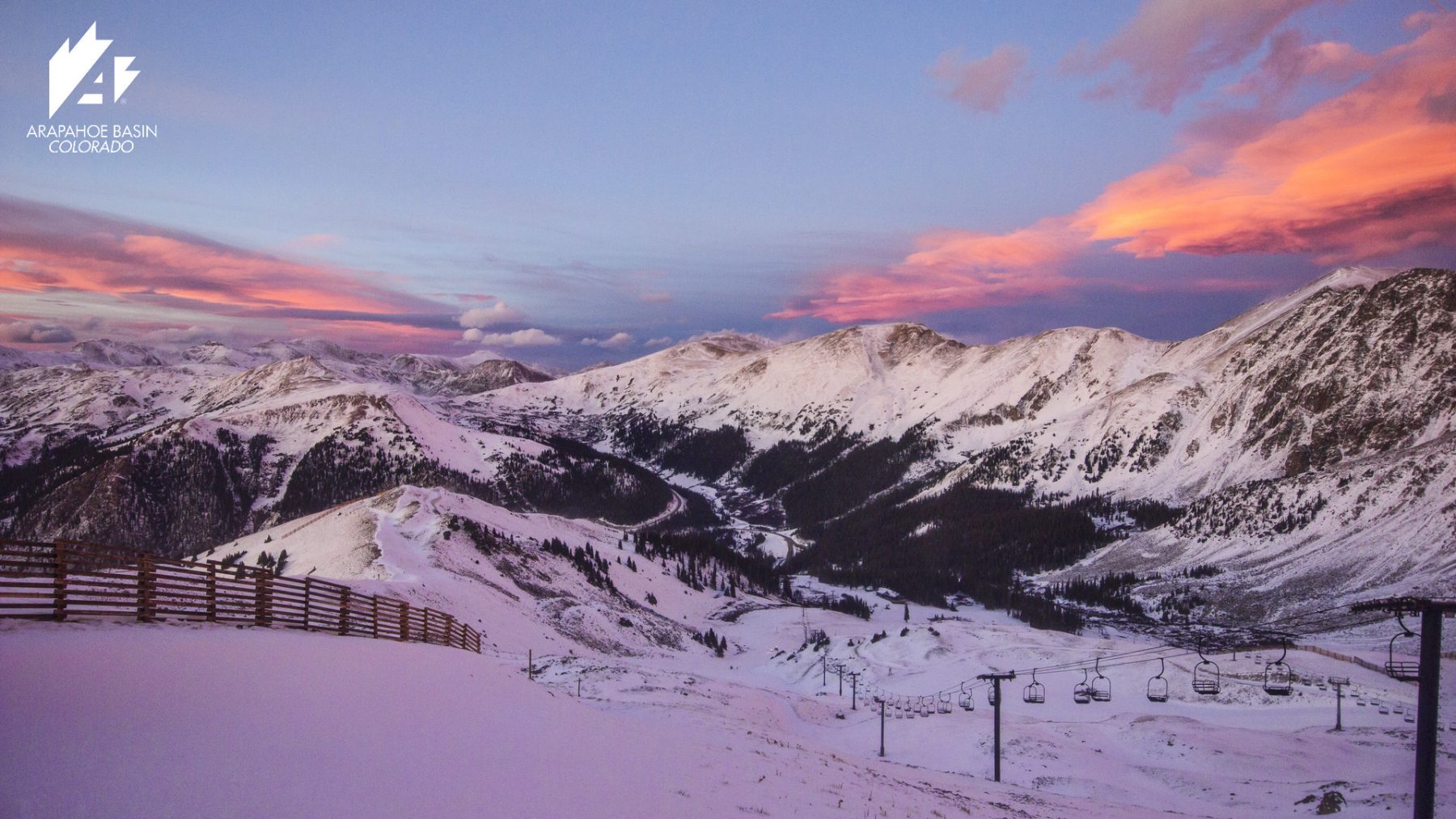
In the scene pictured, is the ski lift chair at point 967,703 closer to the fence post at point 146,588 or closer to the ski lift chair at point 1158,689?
the ski lift chair at point 1158,689

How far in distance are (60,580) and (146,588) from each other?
1978 mm

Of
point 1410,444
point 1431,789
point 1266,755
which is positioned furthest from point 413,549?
point 1410,444

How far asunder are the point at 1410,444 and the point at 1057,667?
142 meters

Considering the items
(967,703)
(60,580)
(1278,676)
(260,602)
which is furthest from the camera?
(967,703)

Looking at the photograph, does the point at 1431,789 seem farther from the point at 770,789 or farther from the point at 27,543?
the point at 27,543

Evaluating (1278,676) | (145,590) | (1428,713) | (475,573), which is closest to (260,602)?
(145,590)

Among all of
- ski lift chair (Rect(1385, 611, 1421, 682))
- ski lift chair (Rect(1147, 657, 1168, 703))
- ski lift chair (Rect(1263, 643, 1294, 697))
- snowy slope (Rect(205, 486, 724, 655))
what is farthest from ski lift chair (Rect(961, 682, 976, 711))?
snowy slope (Rect(205, 486, 724, 655))

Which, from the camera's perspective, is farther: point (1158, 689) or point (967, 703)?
point (967, 703)

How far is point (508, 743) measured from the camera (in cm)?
1461

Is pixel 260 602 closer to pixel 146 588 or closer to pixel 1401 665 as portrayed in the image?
pixel 146 588

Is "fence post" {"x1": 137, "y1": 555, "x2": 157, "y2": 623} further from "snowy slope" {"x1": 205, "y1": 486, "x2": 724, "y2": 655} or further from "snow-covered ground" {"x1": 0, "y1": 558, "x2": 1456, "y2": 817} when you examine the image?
"snowy slope" {"x1": 205, "y1": 486, "x2": 724, "y2": 655}

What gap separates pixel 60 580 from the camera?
1553 centimetres

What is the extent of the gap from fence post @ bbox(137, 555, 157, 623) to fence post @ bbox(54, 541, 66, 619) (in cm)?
144

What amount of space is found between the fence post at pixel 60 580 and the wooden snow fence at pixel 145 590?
16 millimetres
